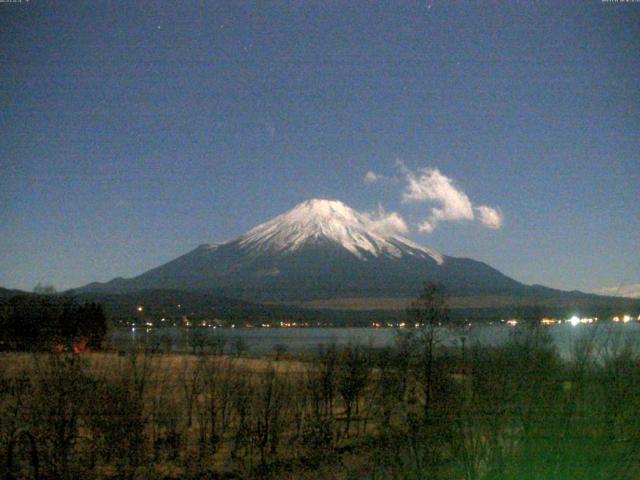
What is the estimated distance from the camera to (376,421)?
14.4 metres

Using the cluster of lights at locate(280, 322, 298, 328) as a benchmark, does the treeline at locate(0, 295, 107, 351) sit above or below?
above

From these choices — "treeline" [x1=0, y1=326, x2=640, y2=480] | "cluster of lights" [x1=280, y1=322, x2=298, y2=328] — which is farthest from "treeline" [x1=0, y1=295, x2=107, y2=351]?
"cluster of lights" [x1=280, y1=322, x2=298, y2=328]

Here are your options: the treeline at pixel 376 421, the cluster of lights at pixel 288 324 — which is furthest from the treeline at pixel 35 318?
the cluster of lights at pixel 288 324

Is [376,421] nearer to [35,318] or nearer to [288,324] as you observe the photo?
[35,318]

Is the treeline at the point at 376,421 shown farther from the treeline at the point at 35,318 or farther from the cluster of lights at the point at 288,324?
the cluster of lights at the point at 288,324

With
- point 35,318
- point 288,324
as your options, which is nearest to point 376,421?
point 35,318

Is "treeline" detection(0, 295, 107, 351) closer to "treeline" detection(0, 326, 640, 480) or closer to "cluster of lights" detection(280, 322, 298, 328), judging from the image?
"treeline" detection(0, 326, 640, 480)

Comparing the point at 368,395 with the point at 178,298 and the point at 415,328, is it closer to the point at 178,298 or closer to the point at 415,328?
the point at 415,328

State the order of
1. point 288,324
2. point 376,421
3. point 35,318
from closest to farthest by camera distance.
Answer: point 376,421 < point 35,318 < point 288,324

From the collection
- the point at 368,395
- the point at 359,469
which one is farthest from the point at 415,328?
the point at 359,469

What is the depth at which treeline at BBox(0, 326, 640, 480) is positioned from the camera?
5.68 meters

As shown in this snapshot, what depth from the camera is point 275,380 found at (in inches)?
715

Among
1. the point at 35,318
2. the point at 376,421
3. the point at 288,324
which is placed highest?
the point at 35,318

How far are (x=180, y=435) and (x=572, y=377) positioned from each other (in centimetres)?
1099
